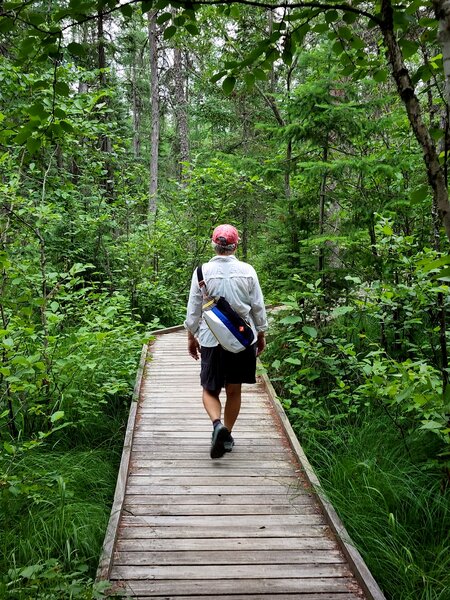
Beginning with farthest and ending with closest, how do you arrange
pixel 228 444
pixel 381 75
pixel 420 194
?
1. pixel 228 444
2. pixel 381 75
3. pixel 420 194

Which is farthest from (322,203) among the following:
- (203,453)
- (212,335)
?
(203,453)

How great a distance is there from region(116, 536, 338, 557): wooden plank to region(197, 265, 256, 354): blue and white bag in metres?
1.49

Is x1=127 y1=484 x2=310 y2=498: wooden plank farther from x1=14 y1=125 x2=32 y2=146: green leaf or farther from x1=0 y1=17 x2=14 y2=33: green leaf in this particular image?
x1=0 y1=17 x2=14 y2=33: green leaf

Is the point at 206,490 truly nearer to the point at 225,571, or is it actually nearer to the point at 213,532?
the point at 213,532

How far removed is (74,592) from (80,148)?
8.70 m

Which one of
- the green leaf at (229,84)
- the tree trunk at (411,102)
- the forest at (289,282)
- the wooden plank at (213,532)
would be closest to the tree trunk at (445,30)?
the forest at (289,282)

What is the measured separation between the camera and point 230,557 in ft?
10.1

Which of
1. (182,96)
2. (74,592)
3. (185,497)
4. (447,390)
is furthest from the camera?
(182,96)

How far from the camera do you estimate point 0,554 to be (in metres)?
3.28

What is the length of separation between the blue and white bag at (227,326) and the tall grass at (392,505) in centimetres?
144

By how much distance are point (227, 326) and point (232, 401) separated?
30.9 inches

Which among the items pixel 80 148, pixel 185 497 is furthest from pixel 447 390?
pixel 80 148

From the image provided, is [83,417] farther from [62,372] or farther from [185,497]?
[185,497]

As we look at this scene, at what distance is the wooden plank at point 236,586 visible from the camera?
2766 millimetres
